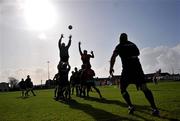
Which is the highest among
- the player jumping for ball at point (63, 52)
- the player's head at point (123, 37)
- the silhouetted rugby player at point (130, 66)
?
the player jumping for ball at point (63, 52)

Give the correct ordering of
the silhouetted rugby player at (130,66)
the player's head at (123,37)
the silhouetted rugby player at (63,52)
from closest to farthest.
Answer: the silhouetted rugby player at (130,66) → the player's head at (123,37) → the silhouetted rugby player at (63,52)

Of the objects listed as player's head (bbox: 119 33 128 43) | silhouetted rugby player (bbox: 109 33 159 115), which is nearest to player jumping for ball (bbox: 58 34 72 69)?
silhouetted rugby player (bbox: 109 33 159 115)

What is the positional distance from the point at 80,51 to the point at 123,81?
8808mm

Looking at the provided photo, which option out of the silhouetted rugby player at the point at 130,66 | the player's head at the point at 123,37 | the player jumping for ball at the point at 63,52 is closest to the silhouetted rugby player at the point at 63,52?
the player jumping for ball at the point at 63,52

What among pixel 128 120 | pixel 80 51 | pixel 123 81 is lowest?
pixel 128 120

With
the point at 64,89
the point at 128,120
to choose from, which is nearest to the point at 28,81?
the point at 64,89

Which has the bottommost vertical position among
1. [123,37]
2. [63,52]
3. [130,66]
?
[130,66]

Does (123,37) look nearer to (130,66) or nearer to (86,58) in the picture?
(130,66)

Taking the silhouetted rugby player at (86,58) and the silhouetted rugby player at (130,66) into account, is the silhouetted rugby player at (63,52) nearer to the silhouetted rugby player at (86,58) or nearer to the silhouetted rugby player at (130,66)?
the silhouetted rugby player at (86,58)

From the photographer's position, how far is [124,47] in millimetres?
10172

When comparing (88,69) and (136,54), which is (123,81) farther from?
(88,69)

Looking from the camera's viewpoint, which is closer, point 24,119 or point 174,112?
point 174,112

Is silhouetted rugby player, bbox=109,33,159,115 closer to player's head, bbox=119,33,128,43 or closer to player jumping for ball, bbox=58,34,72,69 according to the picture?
player's head, bbox=119,33,128,43

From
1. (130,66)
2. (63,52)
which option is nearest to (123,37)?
(130,66)
